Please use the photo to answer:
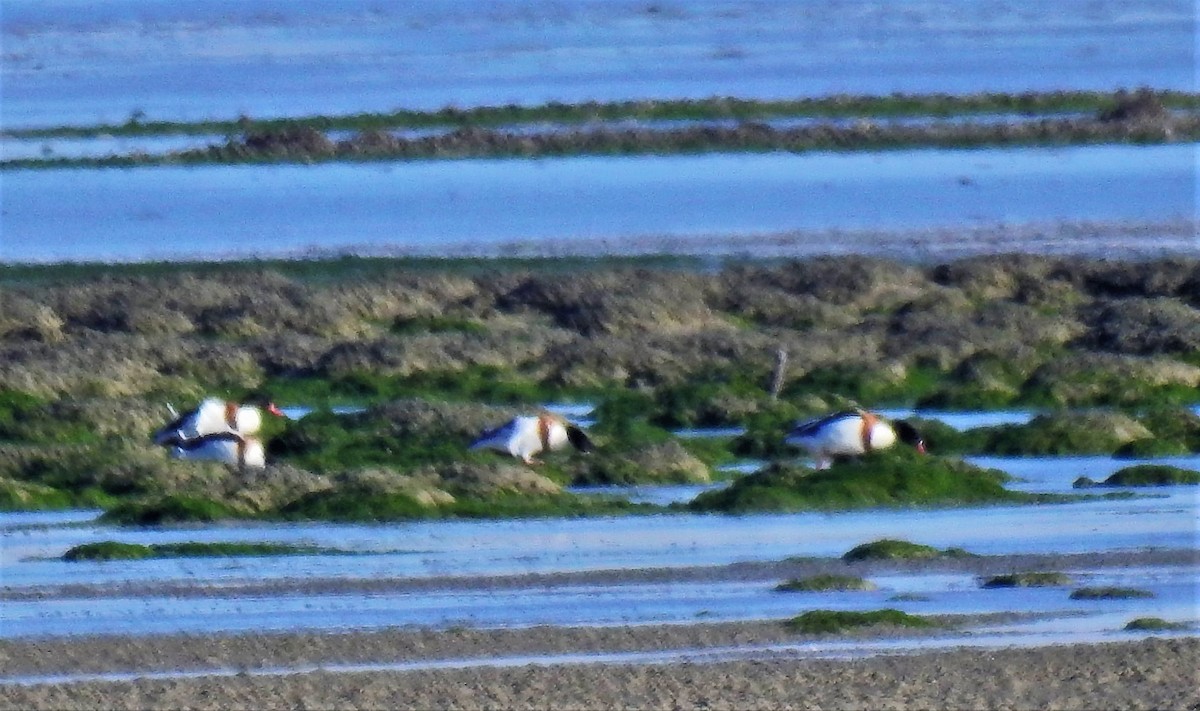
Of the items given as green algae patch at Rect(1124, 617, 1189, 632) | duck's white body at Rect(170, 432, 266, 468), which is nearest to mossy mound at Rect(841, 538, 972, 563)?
green algae patch at Rect(1124, 617, 1189, 632)

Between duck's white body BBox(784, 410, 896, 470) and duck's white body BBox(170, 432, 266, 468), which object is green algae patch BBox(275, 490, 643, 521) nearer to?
duck's white body BBox(170, 432, 266, 468)

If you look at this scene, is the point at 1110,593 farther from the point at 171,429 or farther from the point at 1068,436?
the point at 171,429

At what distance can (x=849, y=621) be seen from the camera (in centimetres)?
1295

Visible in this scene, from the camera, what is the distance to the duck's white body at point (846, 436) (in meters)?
18.2

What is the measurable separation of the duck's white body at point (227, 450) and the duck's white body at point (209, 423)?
44 cm

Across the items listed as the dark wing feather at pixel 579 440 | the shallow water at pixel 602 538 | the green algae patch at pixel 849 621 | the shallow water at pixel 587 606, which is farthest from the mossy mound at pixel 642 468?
the green algae patch at pixel 849 621

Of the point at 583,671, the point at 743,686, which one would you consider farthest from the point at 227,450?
the point at 743,686

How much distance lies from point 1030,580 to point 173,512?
18.8ft

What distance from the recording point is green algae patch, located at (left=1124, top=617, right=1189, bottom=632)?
41.8 ft

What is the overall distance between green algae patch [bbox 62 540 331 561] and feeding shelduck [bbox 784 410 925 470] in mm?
4178

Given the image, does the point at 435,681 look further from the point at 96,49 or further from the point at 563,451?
the point at 96,49

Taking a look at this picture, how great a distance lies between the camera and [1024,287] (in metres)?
27.0

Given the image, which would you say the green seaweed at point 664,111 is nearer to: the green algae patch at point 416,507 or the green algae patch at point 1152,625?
A: the green algae patch at point 416,507

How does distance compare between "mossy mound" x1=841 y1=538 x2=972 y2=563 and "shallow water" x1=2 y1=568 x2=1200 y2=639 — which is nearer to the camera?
"shallow water" x1=2 y1=568 x2=1200 y2=639
